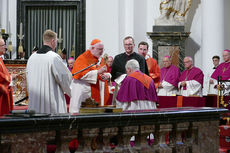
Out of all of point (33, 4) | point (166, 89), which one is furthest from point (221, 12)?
point (33, 4)

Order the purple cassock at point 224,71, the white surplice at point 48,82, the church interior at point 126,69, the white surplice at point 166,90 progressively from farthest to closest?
the white surplice at point 166,90
the purple cassock at point 224,71
the white surplice at point 48,82
the church interior at point 126,69

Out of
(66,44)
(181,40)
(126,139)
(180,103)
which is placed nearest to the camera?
(126,139)

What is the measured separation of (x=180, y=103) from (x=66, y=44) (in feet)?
21.4

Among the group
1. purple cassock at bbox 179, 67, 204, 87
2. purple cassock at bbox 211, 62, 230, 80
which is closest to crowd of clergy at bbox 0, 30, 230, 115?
purple cassock at bbox 179, 67, 204, 87

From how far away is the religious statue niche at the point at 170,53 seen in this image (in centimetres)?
1269

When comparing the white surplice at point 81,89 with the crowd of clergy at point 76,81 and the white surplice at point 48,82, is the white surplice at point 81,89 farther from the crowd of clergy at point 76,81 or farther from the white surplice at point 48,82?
the white surplice at point 48,82

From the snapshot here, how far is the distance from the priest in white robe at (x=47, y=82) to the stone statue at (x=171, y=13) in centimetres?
797

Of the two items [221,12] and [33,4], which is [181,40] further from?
[33,4]

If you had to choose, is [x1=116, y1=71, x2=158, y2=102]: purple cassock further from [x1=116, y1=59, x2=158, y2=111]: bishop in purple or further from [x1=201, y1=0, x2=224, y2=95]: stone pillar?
[x1=201, y1=0, x2=224, y2=95]: stone pillar

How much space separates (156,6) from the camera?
1414cm

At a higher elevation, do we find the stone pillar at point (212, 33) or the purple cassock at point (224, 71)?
the stone pillar at point (212, 33)

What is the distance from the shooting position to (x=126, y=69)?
6.33 metres

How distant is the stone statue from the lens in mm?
12969

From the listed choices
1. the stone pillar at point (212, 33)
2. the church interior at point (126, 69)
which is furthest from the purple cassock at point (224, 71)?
the stone pillar at point (212, 33)
